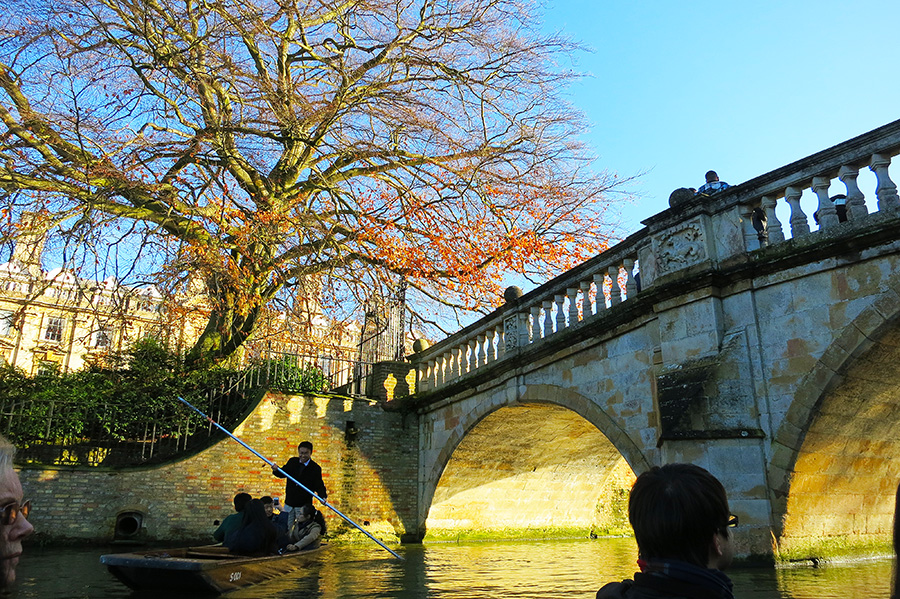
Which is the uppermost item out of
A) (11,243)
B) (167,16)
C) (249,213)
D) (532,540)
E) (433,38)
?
(433,38)

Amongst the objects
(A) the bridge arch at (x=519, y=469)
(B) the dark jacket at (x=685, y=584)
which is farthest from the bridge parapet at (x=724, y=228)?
(B) the dark jacket at (x=685, y=584)

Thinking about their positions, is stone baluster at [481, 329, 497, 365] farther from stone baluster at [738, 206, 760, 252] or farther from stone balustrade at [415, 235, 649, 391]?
stone baluster at [738, 206, 760, 252]

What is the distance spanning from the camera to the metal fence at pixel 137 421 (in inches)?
424

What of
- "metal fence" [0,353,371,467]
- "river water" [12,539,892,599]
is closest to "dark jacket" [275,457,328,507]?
"river water" [12,539,892,599]

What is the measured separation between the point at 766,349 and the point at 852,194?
62.5 inches

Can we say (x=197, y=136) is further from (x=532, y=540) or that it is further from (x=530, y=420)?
(x=532, y=540)

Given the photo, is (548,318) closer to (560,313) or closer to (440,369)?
(560,313)

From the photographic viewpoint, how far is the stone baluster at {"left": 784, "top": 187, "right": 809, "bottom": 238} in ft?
20.9

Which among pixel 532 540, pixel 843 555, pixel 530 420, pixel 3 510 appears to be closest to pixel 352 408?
pixel 530 420

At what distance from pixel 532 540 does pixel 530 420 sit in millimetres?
3490

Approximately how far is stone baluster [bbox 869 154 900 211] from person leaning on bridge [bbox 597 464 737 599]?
512 centimetres

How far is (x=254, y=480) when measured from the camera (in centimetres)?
1137

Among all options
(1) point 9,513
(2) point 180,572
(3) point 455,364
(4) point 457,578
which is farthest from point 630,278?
(1) point 9,513

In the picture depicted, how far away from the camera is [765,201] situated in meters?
6.65
